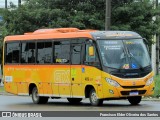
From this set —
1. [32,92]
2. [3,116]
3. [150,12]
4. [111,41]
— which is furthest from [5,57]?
[150,12]

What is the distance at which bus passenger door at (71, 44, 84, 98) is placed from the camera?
24156mm

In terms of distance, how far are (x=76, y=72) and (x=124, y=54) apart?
2251 millimetres

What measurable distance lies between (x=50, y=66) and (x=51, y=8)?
1635 centimetres

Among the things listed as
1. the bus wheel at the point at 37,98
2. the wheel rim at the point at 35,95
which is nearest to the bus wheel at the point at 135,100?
the bus wheel at the point at 37,98

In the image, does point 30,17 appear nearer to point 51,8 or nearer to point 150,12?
point 51,8

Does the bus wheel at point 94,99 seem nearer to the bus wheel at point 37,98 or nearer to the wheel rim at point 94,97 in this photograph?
the wheel rim at point 94,97

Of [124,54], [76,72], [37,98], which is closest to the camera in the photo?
[124,54]

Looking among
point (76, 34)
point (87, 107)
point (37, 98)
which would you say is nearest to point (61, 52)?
point (76, 34)

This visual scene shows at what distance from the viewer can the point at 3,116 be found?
1792 centimetres

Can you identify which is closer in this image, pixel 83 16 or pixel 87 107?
pixel 87 107

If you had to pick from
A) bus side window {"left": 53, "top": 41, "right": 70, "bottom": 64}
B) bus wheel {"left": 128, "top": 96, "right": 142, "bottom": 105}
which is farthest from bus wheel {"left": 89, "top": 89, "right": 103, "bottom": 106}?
bus side window {"left": 53, "top": 41, "right": 70, "bottom": 64}

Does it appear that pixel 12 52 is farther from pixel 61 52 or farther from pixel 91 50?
pixel 91 50

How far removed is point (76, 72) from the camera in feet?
79.9

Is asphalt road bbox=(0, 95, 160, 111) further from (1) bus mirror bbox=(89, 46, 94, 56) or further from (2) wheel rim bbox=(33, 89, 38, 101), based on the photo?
(1) bus mirror bbox=(89, 46, 94, 56)
